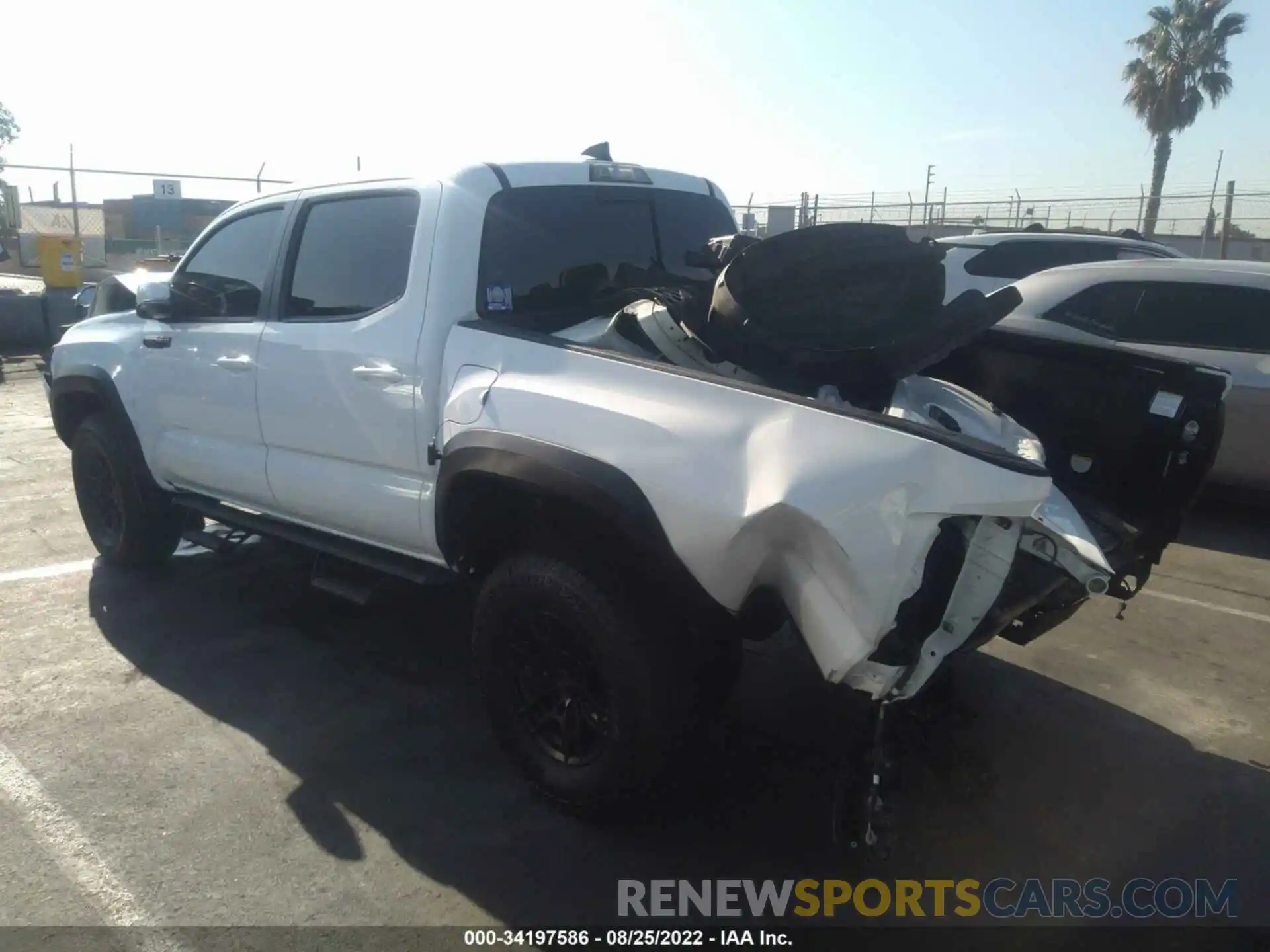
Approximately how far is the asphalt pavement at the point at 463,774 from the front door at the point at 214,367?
0.80 meters

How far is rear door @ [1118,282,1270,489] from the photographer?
21.3 feet

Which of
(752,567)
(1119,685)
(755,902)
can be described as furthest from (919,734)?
(1119,685)

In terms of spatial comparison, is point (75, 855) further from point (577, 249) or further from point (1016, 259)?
point (1016, 259)

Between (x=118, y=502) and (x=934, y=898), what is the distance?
4.60m

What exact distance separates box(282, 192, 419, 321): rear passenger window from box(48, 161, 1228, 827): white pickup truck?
1 cm

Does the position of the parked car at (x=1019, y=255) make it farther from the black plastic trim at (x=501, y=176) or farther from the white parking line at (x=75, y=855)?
the white parking line at (x=75, y=855)

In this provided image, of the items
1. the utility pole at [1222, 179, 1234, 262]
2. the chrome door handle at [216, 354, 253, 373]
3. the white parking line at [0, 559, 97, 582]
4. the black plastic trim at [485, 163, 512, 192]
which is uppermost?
the utility pole at [1222, 179, 1234, 262]

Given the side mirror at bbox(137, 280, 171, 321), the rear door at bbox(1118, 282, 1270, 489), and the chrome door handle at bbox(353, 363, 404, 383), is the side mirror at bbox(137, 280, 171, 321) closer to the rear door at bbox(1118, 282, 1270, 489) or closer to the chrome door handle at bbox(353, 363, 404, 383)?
the chrome door handle at bbox(353, 363, 404, 383)

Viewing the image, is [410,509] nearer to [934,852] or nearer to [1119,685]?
[934,852]

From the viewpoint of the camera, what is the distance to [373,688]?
4379 millimetres

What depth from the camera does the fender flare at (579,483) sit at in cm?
283

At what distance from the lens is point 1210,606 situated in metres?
5.32

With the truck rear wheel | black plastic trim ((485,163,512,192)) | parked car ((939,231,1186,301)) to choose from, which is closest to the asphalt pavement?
the truck rear wheel

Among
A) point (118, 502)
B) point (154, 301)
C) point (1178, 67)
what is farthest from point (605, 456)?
point (1178, 67)
